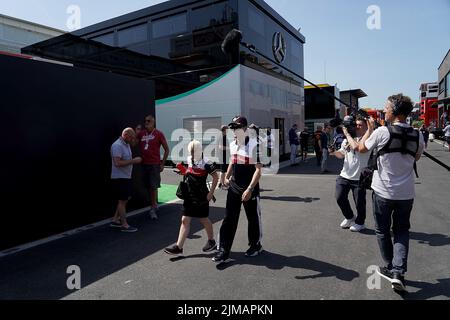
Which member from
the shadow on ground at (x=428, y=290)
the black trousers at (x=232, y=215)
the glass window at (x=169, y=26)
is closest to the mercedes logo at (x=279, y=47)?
Result: the glass window at (x=169, y=26)

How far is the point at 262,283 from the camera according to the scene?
328cm

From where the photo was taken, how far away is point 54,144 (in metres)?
5.12

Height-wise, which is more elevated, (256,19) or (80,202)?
(256,19)

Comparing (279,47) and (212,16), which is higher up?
(212,16)

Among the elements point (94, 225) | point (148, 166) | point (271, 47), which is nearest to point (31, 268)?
point (94, 225)

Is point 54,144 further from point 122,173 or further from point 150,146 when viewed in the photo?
point 150,146

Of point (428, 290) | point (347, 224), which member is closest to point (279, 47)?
point (347, 224)

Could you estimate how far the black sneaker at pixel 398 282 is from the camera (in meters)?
2.96

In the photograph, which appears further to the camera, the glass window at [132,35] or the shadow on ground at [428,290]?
the glass window at [132,35]

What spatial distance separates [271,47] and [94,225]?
12.8m

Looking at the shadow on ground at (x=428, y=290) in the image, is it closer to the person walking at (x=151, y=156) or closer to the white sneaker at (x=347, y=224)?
the white sneaker at (x=347, y=224)

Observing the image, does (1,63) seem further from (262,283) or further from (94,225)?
(262,283)

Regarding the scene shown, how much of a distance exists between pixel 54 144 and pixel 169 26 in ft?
35.0

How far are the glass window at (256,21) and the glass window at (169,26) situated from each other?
2.84 metres
